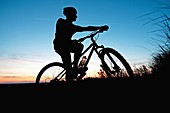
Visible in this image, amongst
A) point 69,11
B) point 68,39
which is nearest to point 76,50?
point 68,39

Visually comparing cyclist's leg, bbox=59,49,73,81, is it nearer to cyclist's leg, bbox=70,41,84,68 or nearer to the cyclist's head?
cyclist's leg, bbox=70,41,84,68

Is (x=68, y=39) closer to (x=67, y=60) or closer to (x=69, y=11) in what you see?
(x=67, y=60)

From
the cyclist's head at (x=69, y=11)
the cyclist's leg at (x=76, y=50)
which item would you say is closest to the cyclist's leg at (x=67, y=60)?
the cyclist's leg at (x=76, y=50)

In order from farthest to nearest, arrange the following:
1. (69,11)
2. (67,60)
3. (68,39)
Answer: (67,60), (69,11), (68,39)

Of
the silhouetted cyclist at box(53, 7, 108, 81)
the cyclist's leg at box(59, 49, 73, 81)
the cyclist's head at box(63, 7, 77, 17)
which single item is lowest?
the cyclist's leg at box(59, 49, 73, 81)

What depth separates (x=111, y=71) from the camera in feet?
21.1

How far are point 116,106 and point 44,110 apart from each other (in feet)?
3.19

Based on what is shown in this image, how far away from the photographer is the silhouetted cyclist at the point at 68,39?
678cm

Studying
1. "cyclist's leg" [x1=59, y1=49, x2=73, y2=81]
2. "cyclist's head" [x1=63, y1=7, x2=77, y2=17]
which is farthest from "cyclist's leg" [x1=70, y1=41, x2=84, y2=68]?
"cyclist's head" [x1=63, y1=7, x2=77, y2=17]

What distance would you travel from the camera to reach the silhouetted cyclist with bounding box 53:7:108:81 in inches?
267

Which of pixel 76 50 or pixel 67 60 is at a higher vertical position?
pixel 76 50

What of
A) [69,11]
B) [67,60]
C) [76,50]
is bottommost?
[67,60]

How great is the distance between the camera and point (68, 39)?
6.88 m

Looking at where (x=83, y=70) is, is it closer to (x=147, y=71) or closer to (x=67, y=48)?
(x=67, y=48)
